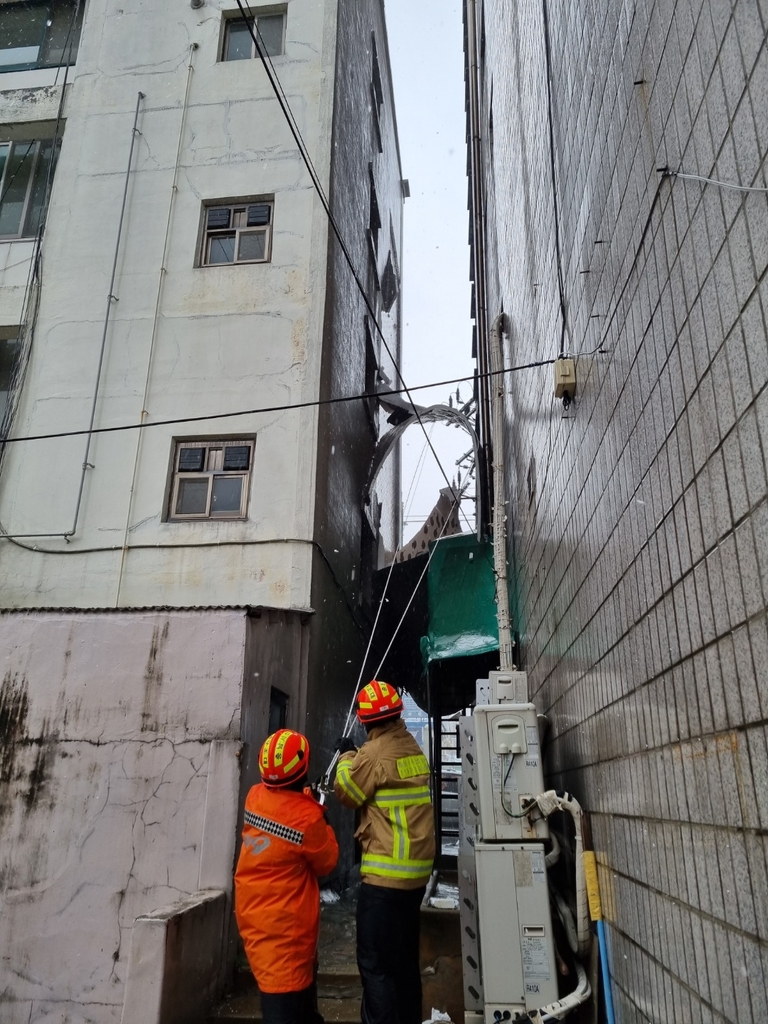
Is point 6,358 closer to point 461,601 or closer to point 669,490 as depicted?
point 461,601

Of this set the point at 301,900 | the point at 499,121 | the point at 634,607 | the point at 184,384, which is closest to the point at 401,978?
the point at 301,900

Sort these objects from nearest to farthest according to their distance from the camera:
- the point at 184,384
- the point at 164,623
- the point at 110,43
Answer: the point at 164,623, the point at 184,384, the point at 110,43

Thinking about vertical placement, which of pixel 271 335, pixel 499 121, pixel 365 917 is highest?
pixel 499 121

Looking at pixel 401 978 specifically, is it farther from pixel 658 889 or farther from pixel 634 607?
pixel 634 607

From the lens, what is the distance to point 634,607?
2920 mm

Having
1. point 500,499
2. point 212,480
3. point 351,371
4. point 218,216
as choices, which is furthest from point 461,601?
point 218,216

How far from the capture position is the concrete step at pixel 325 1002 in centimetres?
525

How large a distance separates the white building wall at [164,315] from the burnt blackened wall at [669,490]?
5.51 metres

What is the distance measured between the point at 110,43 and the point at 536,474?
10.5m

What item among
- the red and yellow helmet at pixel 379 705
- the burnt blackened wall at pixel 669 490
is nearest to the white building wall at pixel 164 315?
the red and yellow helmet at pixel 379 705

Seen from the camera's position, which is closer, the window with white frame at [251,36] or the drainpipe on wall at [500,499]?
the drainpipe on wall at [500,499]

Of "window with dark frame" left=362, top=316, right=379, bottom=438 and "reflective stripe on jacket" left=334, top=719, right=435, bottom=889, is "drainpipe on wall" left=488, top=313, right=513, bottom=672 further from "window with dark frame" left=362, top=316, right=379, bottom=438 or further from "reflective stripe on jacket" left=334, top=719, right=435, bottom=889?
"reflective stripe on jacket" left=334, top=719, right=435, bottom=889

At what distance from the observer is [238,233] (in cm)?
1091

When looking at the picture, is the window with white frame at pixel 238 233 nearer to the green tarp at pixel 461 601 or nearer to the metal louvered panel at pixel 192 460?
the metal louvered panel at pixel 192 460
